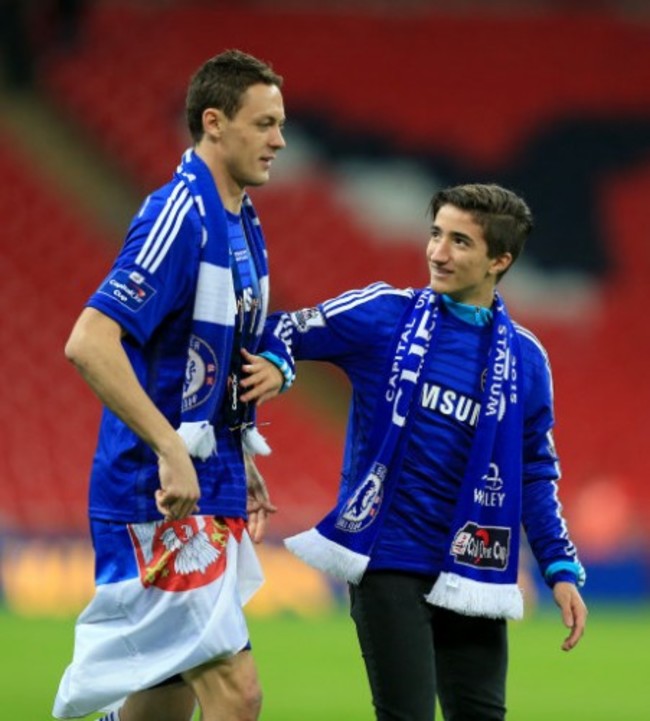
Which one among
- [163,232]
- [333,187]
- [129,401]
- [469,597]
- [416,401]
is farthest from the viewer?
[333,187]

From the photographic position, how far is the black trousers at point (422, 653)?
4.45m

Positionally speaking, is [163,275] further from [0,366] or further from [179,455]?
[0,366]

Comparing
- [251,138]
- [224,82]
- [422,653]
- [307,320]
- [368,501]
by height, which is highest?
[224,82]

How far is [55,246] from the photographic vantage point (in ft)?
46.7

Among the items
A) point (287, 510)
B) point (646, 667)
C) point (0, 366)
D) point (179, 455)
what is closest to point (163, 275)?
point (179, 455)

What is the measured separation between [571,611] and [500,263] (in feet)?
3.23

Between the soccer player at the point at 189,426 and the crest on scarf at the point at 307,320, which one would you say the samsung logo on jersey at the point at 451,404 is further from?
the soccer player at the point at 189,426

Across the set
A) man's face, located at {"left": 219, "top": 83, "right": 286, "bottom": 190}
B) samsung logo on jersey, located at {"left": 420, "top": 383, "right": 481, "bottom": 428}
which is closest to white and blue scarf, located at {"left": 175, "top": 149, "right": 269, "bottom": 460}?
man's face, located at {"left": 219, "top": 83, "right": 286, "bottom": 190}

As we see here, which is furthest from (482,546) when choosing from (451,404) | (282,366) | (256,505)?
(282,366)

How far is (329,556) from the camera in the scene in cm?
464

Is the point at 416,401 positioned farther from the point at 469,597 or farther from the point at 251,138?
the point at 251,138

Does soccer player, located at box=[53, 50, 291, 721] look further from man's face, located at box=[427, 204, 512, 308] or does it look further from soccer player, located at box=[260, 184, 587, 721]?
man's face, located at box=[427, 204, 512, 308]

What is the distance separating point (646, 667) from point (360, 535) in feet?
16.0

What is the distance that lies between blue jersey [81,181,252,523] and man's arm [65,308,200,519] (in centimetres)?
10
